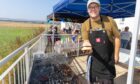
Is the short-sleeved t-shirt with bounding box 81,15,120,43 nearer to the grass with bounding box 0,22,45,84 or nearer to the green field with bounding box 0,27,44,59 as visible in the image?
the grass with bounding box 0,22,45,84

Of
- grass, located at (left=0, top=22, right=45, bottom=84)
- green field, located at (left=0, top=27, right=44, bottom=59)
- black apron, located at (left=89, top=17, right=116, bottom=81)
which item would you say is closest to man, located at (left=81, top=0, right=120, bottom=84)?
black apron, located at (left=89, top=17, right=116, bottom=81)

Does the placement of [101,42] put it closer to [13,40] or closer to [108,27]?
[108,27]

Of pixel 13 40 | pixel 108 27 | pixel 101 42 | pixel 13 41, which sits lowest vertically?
pixel 13 40

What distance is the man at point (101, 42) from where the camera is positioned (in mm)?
2662

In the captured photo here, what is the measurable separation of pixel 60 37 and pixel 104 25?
7.18m

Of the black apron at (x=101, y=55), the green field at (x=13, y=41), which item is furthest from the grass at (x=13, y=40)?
the black apron at (x=101, y=55)

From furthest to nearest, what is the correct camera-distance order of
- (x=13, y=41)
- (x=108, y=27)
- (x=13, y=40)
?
(x=13, y=40) → (x=13, y=41) → (x=108, y=27)

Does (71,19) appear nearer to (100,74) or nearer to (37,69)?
(37,69)

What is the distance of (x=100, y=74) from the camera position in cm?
280

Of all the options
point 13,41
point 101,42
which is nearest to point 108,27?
point 101,42

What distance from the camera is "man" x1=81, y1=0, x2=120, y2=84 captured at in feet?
8.73

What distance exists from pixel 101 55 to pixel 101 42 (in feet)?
0.60

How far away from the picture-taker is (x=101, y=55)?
8.92 ft

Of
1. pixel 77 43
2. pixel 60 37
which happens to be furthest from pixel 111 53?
pixel 60 37
